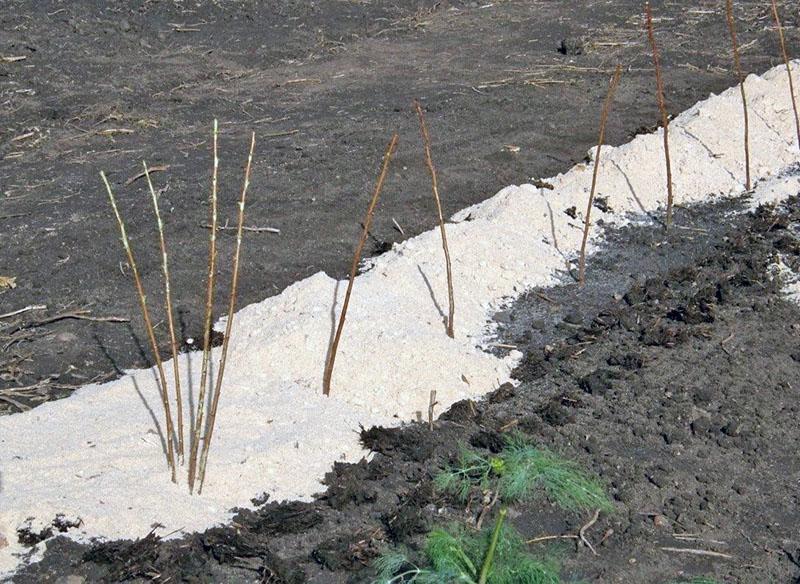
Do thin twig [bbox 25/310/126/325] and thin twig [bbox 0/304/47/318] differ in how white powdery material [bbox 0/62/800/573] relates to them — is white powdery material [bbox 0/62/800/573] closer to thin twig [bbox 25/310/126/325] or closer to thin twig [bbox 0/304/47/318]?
thin twig [bbox 25/310/126/325]

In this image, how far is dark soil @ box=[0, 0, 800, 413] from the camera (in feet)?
20.5

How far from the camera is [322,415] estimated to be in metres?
4.76

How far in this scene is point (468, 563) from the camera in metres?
3.65

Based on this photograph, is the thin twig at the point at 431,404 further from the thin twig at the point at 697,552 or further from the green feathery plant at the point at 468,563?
the thin twig at the point at 697,552

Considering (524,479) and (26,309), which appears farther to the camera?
(26,309)

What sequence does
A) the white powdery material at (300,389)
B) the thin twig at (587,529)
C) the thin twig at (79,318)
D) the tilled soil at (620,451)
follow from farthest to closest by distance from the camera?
the thin twig at (79,318) < the white powdery material at (300,389) < the thin twig at (587,529) < the tilled soil at (620,451)

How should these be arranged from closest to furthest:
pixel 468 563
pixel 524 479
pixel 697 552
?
pixel 468 563 < pixel 697 552 < pixel 524 479

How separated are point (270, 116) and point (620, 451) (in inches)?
207

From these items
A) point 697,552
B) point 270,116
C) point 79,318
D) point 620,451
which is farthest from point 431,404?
point 270,116

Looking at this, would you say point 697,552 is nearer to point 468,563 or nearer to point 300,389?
point 468,563

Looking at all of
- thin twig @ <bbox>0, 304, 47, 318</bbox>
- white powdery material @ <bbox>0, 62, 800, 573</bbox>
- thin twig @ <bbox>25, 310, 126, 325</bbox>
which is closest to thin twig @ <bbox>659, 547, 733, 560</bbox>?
white powdery material @ <bbox>0, 62, 800, 573</bbox>

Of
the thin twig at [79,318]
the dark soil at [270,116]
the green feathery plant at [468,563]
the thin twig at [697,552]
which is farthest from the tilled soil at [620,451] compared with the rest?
the thin twig at [79,318]

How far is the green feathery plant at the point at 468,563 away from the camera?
368cm

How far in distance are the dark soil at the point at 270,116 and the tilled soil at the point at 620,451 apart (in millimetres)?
1466
